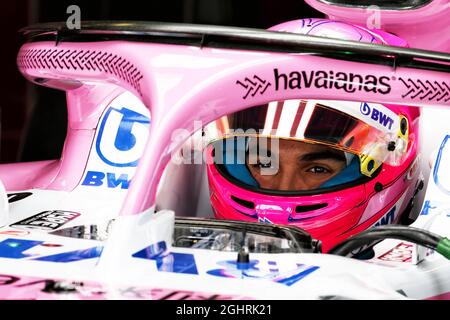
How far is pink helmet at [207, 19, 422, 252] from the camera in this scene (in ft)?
4.56

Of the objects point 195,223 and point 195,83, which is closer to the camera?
point 195,83

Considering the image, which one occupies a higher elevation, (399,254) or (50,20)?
(50,20)

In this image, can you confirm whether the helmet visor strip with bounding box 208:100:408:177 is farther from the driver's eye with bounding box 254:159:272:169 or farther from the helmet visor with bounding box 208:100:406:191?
the driver's eye with bounding box 254:159:272:169

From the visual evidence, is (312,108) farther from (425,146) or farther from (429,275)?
(425,146)

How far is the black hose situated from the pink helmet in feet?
0.95

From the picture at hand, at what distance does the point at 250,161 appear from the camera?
→ 5.20 feet

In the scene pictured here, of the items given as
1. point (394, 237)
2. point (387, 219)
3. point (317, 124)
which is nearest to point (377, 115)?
point (317, 124)

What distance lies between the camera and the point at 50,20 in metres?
2.67

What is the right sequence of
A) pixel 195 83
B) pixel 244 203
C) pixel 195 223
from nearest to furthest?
pixel 195 83, pixel 195 223, pixel 244 203

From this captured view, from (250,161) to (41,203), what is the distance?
1.37ft

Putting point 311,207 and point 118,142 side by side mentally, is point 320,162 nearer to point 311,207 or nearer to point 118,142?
point 311,207

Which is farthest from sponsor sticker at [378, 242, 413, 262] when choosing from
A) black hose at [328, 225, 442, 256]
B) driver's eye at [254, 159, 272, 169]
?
driver's eye at [254, 159, 272, 169]

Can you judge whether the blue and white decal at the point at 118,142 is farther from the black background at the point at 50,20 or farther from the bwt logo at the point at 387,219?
the black background at the point at 50,20

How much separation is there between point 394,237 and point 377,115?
1.17 feet
